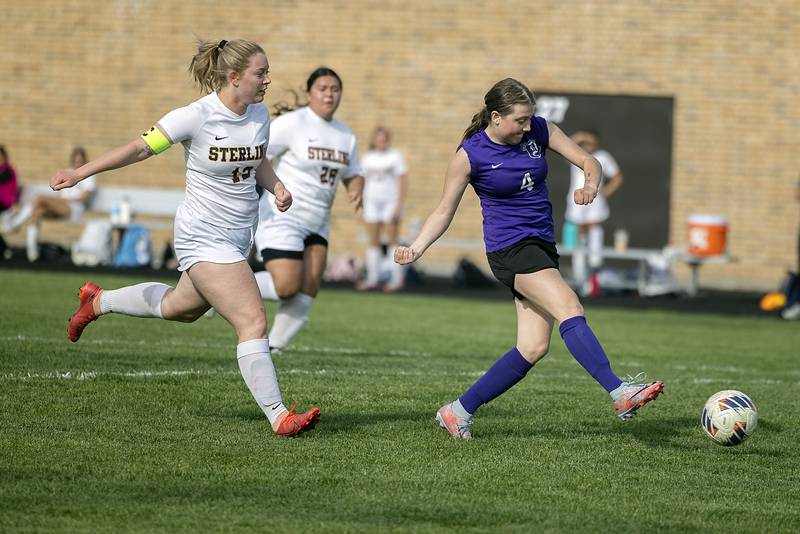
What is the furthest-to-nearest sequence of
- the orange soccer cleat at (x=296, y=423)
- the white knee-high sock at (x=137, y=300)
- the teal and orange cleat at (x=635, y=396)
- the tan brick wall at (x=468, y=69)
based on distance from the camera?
the tan brick wall at (x=468, y=69), the white knee-high sock at (x=137, y=300), the orange soccer cleat at (x=296, y=423), the teal and orange cleat at (x=635, y=396)

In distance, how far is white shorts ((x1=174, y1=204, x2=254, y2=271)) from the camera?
6.53m

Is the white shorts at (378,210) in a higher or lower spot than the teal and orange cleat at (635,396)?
lower

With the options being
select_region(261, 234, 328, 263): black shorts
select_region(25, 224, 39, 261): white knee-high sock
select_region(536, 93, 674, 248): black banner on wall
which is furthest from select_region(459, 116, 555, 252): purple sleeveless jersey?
select_region(536, 93, 674, 248): black banner on wall

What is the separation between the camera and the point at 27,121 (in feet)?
73.4

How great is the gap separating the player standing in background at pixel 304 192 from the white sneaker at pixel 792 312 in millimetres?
8645

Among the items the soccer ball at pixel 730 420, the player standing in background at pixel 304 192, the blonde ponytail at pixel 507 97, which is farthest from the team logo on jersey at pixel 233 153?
the soccer ball at pixel 730 420

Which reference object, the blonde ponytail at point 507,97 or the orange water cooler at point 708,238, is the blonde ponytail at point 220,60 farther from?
the orange water cooler at point 708,238

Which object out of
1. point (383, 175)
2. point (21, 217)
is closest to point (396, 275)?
point (383, 175)

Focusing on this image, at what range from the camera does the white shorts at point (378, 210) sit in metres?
18.7

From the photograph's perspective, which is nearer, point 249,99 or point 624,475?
point 624,475

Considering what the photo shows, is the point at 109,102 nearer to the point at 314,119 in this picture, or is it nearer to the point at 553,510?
the point at 314,119

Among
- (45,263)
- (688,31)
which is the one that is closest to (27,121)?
(45,263)

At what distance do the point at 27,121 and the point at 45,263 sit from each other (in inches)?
175

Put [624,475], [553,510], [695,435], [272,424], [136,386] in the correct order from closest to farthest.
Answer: [553,510]
[624,475]
[272,424]
[695,435]
[136,386]
